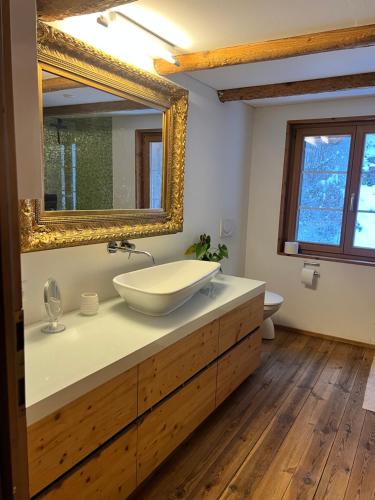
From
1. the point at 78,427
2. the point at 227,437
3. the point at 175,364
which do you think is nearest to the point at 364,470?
the point at 227,437

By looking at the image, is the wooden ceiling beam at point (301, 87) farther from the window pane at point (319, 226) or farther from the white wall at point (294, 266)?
the window pane at point (319, 226)

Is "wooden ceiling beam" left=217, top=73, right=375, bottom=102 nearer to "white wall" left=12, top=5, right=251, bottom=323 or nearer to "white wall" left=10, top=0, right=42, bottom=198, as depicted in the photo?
"white wall" left=12, top=5, right=251, bottom=323

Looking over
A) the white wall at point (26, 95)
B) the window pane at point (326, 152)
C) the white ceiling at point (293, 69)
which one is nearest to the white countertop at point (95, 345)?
the white wall at point (26, 95)

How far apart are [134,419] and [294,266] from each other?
2530mm

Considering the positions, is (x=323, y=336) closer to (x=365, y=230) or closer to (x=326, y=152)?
(x=365, y=230)

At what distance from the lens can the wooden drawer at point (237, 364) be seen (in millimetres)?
2223

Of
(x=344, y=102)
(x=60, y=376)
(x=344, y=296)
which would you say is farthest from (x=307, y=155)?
(x=60, y=376)

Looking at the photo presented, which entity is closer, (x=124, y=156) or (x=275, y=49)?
(x=275, y=49)

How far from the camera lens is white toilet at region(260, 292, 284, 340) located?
10.1 feet

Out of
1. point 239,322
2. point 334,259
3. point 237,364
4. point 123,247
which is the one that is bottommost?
point 237,364

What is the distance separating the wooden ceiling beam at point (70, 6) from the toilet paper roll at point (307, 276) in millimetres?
2803

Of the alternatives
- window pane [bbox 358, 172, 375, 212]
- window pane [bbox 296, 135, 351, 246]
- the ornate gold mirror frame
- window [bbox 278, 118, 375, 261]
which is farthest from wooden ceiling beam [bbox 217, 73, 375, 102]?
window pane [bbox 358, 172, 375, 212]

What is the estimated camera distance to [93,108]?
1.90 m

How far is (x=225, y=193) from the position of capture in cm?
328
